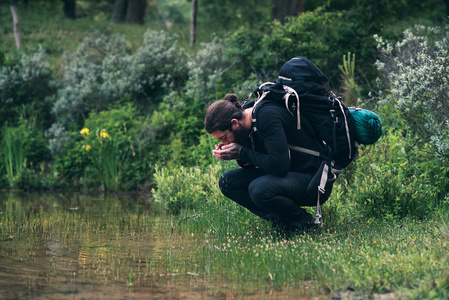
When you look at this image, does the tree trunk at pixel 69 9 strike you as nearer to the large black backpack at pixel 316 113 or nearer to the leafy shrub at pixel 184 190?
the leafy shrub at pixel 184 190

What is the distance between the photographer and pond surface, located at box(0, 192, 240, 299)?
15.4 ft

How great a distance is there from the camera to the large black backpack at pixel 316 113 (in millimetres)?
5762

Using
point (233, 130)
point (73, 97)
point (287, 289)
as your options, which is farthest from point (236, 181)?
point (73, 97)

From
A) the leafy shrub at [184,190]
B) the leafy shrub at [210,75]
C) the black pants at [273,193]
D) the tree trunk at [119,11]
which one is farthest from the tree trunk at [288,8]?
the tree trunk at [119,11]

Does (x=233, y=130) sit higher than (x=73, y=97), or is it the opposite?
(x=233, y=130)

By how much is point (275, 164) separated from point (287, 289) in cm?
140

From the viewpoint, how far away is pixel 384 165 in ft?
25.1

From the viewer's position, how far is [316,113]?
5.84 m

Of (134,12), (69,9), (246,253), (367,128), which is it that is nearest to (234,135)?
(246,253)

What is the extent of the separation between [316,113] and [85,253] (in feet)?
9.22

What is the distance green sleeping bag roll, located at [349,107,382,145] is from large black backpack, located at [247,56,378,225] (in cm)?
5

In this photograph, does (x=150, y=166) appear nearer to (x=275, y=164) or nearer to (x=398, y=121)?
(x=398, y=121)

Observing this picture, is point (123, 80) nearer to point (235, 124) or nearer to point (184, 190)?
point (184, 190)

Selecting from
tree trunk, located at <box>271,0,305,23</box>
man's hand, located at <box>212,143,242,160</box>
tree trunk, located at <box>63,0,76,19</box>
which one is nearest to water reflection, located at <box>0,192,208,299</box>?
man's hand, located at <box>212,143,242,160</box>
